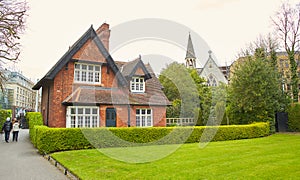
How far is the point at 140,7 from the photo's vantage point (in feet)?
44.3

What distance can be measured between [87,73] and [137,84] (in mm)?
4869

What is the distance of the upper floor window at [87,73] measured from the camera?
728 inches

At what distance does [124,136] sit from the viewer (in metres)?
14.6

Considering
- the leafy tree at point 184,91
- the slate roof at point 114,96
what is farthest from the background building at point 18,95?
the slate roof at point 114,96

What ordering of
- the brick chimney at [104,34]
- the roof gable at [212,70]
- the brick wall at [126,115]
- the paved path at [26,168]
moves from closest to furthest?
the paved path at [26,168] → the brick wall at [126,115] → the brick chimney at [104,34] → the roof gable at [212,70]

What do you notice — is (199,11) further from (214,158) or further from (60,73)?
(60,73)

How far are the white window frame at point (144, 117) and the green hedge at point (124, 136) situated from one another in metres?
4.07

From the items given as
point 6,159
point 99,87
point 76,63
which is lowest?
point 6,159

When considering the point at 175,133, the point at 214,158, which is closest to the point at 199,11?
the point at 175,133

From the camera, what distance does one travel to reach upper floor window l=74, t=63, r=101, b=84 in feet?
60.6

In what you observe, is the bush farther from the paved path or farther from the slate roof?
the paved path

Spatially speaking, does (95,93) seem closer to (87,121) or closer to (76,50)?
(87,121)

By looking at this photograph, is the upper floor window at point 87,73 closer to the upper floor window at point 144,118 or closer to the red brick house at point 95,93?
the red brick house at point 95,93

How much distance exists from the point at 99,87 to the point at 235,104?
13.9 m
